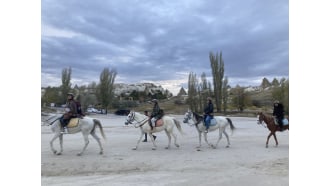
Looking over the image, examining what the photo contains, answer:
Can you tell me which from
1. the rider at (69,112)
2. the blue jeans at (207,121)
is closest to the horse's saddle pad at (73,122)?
the rider at (69,112)

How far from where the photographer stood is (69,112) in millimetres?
8227

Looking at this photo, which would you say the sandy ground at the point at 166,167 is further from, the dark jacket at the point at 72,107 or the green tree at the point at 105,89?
the green tree at the point at 105,89

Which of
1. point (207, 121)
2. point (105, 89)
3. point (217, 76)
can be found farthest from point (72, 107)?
point (105, 89)

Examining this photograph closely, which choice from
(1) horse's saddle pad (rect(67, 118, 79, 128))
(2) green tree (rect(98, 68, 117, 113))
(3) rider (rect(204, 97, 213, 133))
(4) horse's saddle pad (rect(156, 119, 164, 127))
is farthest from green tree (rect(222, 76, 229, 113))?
(1) horse's saddle pad (rect(67, 118, 79, 128))

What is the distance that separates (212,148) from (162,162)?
9.68 ft

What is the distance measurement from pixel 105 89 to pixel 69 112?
3818cm

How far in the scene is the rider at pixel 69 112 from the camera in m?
8.20

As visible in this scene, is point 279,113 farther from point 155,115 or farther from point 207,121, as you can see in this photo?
point 155,115

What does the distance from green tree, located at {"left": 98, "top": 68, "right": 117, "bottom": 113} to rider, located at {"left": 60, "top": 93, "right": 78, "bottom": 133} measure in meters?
37.2
